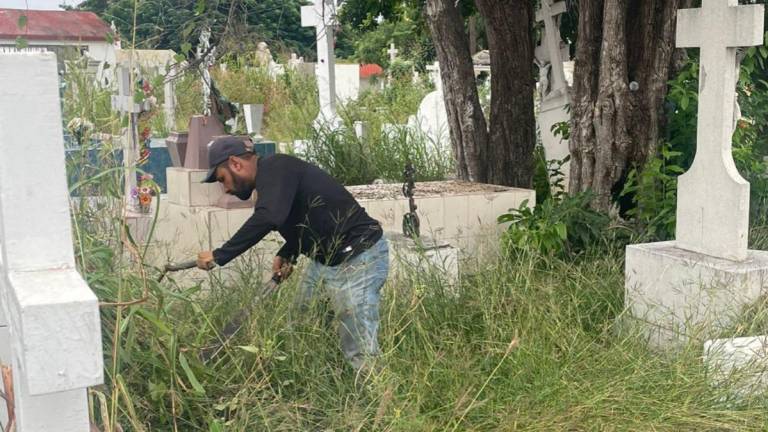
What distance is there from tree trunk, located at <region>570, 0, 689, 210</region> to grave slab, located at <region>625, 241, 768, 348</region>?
1.36 meters

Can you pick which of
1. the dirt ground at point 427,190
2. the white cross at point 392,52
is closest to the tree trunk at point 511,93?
the dirt ground at point 427,190

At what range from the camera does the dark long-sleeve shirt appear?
4.43 m

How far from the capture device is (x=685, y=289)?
16.4 feet

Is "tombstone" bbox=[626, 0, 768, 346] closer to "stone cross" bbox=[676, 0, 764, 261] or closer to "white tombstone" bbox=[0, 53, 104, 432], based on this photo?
"stone cross" bbox=[676, 0, 764, 261]

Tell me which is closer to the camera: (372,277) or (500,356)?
(500,356)

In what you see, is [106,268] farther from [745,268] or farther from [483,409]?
[745,268]

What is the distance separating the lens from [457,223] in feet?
22.3

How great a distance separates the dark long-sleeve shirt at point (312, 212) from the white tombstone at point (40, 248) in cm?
229

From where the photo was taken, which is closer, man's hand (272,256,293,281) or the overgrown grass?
the overgrown grass

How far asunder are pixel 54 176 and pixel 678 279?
12.2 ft

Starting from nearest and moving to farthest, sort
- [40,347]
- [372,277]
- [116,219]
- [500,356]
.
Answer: [40,347]
[116,219]
[500,356]
[372,277]

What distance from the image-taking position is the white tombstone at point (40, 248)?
1.94 meters

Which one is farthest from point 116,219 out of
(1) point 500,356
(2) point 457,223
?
(2) point 457,223

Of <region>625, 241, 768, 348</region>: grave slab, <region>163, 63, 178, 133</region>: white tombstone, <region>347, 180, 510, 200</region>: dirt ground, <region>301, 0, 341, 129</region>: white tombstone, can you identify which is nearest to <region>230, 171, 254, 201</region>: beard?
<region>625, 241, 768, 348</region>: grave slab
